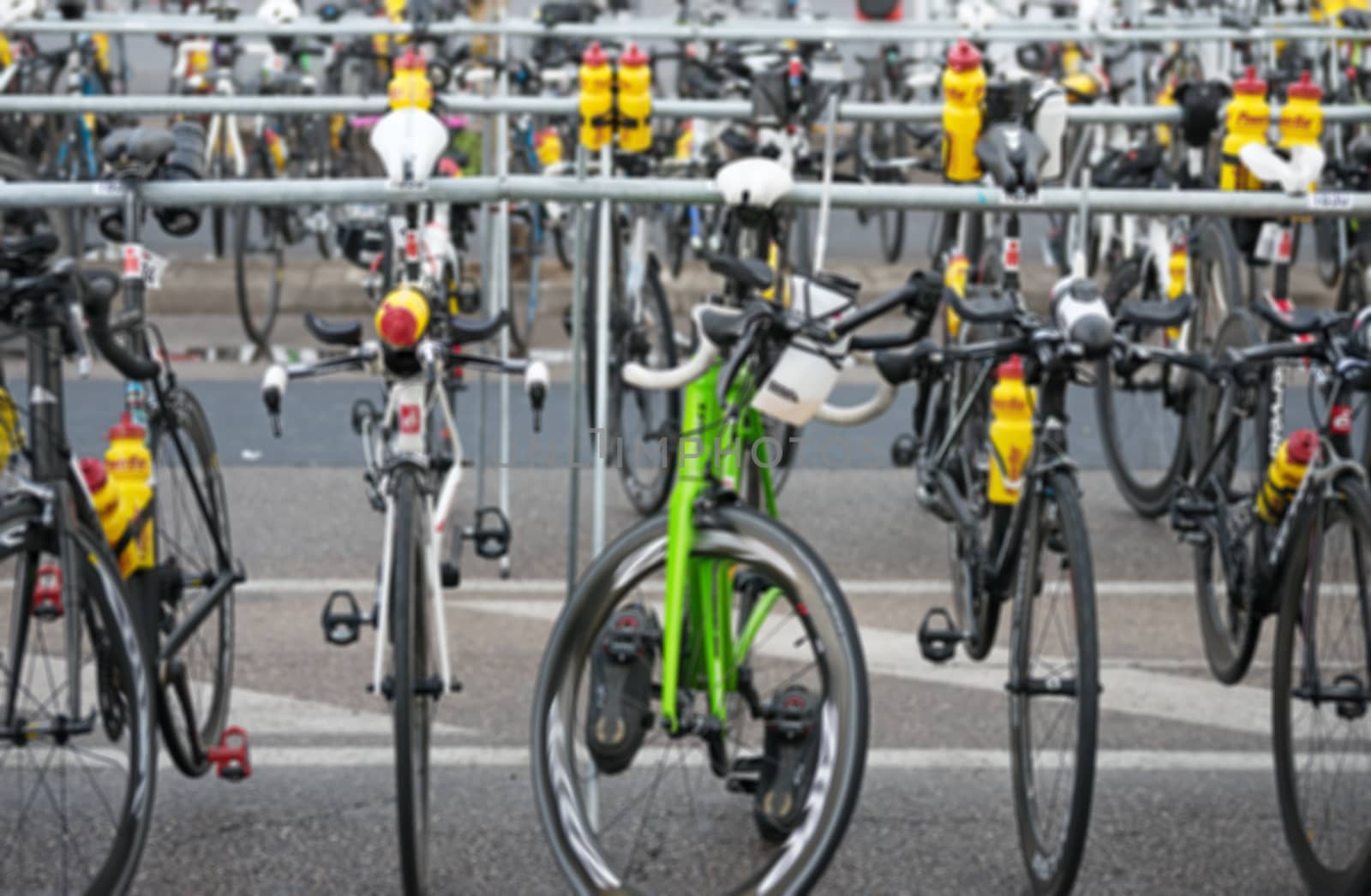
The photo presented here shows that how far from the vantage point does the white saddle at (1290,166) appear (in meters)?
5.34

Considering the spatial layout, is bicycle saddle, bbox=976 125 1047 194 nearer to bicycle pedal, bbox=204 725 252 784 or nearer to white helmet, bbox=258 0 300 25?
bicycle pedal, bbox=204 725 252 784

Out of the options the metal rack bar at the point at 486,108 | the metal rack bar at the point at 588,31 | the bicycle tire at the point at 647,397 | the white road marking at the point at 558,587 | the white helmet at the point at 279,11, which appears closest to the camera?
the metal rack bar at the point at 486,108

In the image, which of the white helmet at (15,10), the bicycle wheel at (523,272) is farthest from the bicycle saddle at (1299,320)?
the bicycle wheel at (523,272)

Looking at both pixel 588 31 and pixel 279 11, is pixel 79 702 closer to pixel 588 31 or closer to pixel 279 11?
pixel 588 31

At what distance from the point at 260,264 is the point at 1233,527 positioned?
902cm

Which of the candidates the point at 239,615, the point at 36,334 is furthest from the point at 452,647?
the point at 36,334

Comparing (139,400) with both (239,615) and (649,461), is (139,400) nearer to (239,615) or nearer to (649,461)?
(239,615)

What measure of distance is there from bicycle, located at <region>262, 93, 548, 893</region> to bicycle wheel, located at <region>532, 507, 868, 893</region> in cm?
30

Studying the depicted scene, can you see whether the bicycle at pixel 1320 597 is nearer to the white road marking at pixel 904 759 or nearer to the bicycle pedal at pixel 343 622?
the white road marking at pixel 904 759

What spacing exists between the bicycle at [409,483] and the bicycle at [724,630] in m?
0.29

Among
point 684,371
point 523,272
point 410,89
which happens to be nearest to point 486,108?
point 410,89

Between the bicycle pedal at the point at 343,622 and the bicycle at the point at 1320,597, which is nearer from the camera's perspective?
the bicycle at the point at 1320,597

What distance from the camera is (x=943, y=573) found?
8133mm

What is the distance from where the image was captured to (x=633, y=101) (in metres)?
5.91
